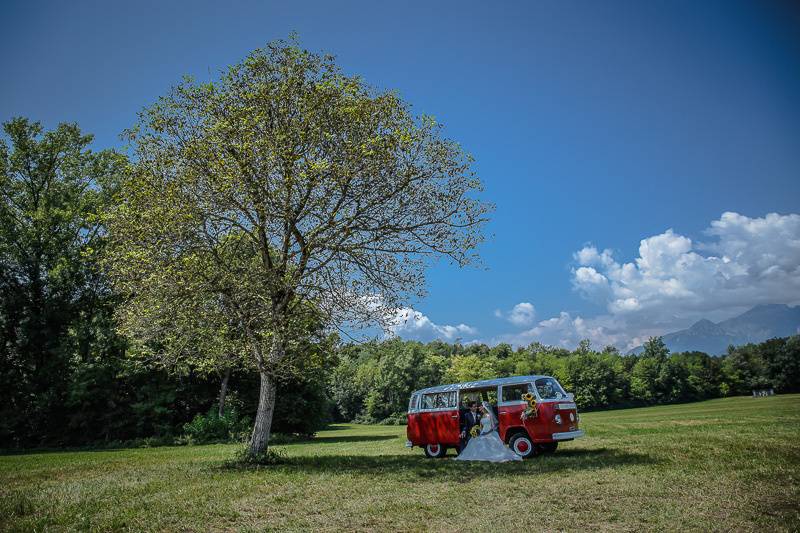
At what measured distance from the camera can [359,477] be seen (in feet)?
46.4

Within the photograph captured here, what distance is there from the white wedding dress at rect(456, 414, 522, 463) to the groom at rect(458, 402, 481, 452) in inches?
→ 39.5

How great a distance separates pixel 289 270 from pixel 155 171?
232 inches

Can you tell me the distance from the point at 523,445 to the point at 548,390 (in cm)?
Result: 229

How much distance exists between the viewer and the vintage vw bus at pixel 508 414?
17641 mm

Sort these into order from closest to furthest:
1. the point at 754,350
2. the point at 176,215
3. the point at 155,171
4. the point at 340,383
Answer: the point at 176,215 → the point at 155,171 → the point at 340,383 → the point at 754,350

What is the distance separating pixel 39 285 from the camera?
34.9 m

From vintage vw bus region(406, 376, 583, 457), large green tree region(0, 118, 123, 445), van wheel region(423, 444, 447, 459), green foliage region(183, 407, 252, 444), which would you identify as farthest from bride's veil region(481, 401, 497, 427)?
large green tree region(0, 118, 123, 445)

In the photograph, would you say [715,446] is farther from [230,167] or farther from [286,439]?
[286,439]

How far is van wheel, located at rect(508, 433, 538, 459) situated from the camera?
703 inches

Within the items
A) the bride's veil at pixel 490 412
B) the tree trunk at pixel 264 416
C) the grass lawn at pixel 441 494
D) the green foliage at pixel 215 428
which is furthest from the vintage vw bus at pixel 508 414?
the green foliage at pixel 215 428

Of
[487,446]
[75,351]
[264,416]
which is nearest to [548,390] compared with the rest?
[487,446]

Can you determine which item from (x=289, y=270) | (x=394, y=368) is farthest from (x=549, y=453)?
(x=394, y=368)

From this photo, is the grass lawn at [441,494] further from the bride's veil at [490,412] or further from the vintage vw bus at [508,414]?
the bride's veil at [490,412]

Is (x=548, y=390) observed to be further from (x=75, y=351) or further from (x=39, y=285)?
(x=39, y=285)
